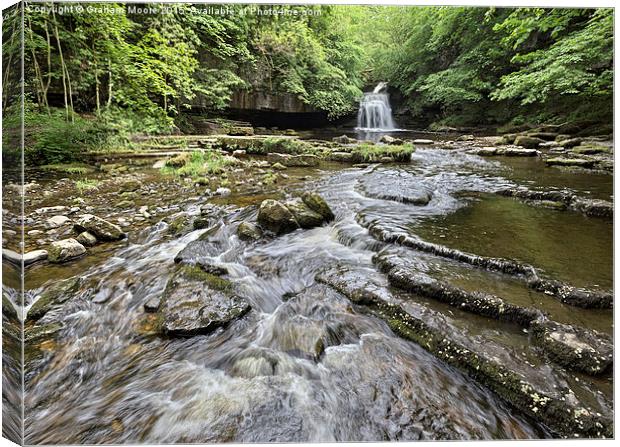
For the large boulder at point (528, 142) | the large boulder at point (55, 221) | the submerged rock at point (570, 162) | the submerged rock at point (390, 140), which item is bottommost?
the large boulder at point (55, 221)

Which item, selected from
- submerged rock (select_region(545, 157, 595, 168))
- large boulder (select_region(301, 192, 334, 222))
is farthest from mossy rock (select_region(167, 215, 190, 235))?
submerged rock (select_region(545, 157, 595, 168))

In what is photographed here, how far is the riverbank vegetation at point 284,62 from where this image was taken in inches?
61.1

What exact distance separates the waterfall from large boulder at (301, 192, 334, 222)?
237cm

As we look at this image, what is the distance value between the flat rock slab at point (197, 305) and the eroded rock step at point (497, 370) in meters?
0.74

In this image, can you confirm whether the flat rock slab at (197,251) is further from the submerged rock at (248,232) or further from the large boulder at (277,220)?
the large boulder at (277,220)

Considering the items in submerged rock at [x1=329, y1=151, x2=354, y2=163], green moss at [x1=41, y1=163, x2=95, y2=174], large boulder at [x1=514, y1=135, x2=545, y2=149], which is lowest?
green moss at [x1=41, y1=163, x2=95, y2=174]

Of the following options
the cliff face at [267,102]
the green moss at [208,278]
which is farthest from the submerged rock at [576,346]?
the cliff face at [267,102]

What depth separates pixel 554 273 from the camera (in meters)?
1.71

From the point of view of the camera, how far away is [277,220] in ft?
9.02

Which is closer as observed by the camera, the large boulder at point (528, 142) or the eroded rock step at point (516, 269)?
the eroded rock step at point (516, 269)

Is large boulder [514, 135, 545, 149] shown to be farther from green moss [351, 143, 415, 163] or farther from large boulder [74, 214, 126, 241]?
large boulder [74, 214, 126, 241]

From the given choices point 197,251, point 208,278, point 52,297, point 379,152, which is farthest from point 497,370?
point 379,152

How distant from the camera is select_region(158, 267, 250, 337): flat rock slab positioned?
5.16 feet

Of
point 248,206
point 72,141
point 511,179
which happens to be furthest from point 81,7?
point 511,179
